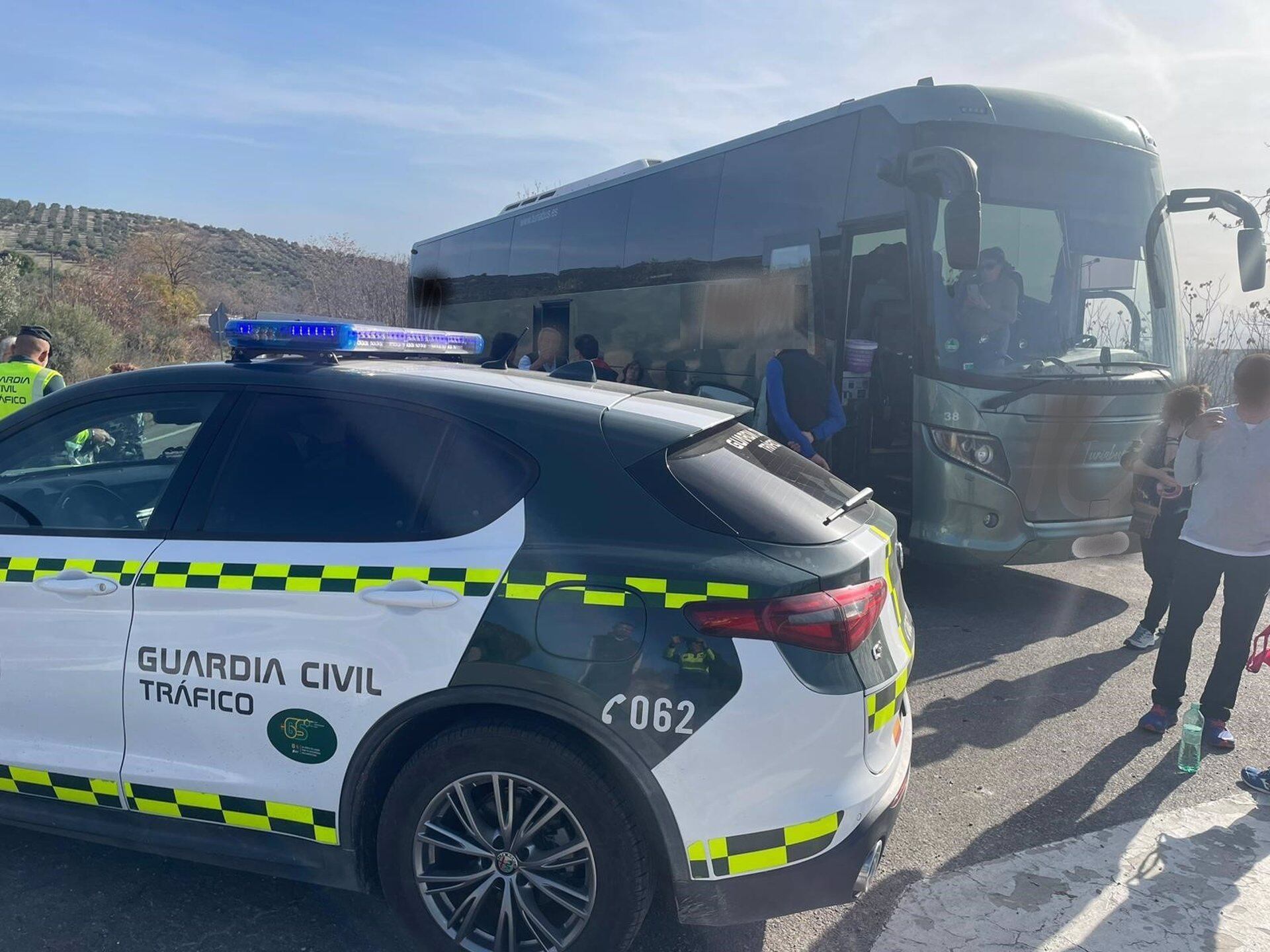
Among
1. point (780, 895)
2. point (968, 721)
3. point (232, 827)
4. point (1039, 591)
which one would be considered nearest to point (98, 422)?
point (232, 827)

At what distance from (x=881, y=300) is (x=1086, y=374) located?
58.6 inches

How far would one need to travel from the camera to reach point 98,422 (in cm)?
328

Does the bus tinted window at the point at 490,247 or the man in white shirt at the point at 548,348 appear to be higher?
the bus tinted window at the point at 490,247

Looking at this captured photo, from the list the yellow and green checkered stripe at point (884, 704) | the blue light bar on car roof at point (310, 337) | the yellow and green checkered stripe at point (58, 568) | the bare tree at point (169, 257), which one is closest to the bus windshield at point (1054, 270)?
the yellow and green checkered stripe at point (884, 704)

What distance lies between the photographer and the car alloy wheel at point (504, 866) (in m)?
2.59

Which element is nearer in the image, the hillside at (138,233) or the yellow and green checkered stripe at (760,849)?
the yellow and green checkered stripe at (760,849)

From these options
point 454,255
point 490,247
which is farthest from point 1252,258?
point 454,255

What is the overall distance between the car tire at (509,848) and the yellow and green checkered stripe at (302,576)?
40cm

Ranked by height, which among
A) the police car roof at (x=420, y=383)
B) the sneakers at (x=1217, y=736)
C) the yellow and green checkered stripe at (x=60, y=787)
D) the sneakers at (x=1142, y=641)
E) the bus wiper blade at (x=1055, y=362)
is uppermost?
the bus wiper blade at (x=1055, y=362)

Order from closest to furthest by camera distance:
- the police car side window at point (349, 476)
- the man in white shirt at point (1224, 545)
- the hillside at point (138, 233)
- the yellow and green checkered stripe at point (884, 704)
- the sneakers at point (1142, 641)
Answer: the yellow and green checkered stripe at point (884, 704), the police car side window at point (349, 476), the man in white shirt at point (1224, 545), the sneakers at point (1142, 641), the hillside at point (138, 233)

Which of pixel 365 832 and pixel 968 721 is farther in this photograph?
pixel 968 721

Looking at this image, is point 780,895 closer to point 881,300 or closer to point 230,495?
point 230,495

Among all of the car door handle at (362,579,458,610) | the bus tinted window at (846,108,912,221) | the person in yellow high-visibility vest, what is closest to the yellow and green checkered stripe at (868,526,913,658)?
the car door handle at (362,579,458,610)

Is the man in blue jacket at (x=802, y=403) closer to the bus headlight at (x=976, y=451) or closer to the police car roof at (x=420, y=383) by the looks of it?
the bus headlight at (x=976, y=451)
